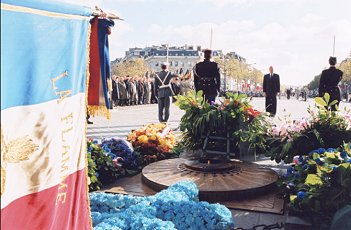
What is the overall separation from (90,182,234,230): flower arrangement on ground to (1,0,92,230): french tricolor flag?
20.9 inches

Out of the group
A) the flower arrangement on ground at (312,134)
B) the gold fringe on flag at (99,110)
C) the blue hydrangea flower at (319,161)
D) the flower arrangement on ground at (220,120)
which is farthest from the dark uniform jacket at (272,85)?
the gold fringe on flag at (99,110)

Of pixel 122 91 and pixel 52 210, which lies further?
pixel 122 91

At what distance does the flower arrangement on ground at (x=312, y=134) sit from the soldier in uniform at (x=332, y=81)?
4.07m

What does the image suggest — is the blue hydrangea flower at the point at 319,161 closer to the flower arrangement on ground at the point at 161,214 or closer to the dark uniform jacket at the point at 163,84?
the flower arrangement on ground at the point at 161,214

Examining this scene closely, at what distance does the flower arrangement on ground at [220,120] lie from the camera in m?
6.00

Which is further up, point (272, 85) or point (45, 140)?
point (272, 85)

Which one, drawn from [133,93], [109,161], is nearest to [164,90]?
[109,161]

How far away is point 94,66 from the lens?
279 centimetres

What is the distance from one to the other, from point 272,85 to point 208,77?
4.02 m

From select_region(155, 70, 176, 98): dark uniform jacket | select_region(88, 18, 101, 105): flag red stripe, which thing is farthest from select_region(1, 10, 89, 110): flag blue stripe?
select_region(155, 70, 176, 98): dark uniform jacket

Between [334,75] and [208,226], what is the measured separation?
6.81 metres

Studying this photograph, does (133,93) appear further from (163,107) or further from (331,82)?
(331,82)

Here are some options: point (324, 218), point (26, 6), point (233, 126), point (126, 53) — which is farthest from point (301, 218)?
point (126, 53)

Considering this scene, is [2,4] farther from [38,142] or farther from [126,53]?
[126,53]
